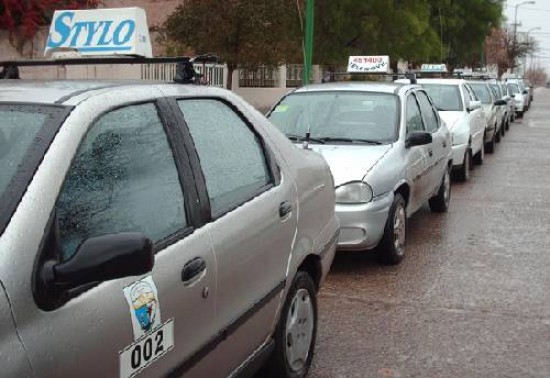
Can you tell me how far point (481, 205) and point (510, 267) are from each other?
311cm

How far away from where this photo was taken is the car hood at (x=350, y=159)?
19.0ft

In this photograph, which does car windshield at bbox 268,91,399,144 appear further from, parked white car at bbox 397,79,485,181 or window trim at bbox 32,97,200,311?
window trim at bbox 32,97,200,311

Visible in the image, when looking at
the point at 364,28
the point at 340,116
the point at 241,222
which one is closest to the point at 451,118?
the point at 340,116

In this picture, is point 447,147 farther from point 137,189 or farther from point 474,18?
point 474,18

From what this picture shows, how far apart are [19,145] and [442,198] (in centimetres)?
689

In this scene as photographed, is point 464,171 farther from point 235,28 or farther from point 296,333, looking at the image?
point 235,28

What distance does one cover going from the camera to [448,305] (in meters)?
5.15

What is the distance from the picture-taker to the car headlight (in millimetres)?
5750

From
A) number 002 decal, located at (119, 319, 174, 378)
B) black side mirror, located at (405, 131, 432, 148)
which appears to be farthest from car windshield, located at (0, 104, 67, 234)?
black side mirror, located at (405, 131, 432, 148)

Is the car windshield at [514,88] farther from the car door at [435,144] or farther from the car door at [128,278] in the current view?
the car door at [128,278]

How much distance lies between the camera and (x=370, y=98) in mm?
7172

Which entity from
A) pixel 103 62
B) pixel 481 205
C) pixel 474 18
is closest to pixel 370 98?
pixel 481 205

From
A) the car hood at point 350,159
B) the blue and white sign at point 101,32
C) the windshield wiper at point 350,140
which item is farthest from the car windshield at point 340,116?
the blue and white sign at point 101,32

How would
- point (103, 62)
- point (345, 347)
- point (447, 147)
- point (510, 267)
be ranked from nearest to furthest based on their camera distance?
point (103, 62) → point (345, 347) → point (510, 267) → point (447, 147)
